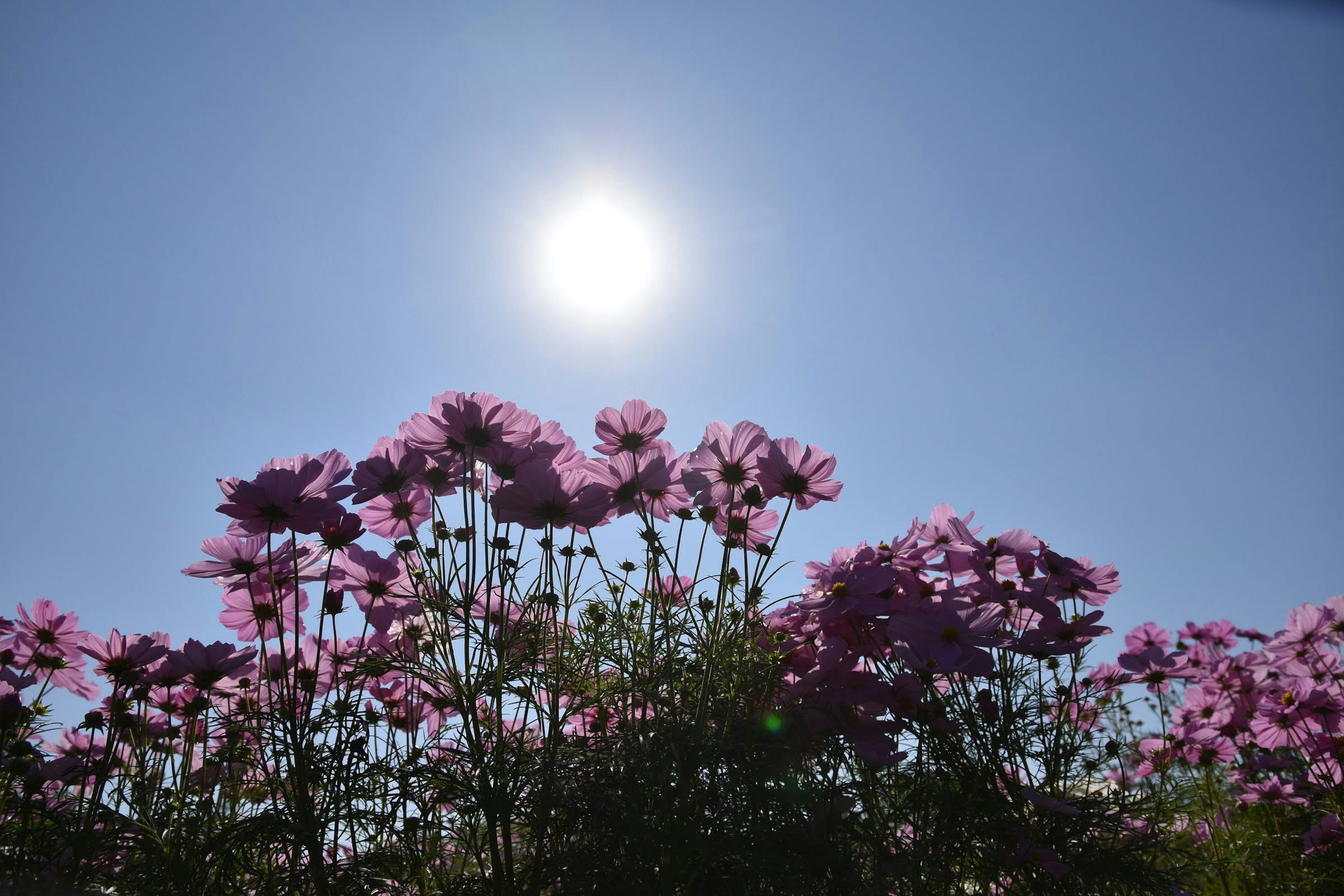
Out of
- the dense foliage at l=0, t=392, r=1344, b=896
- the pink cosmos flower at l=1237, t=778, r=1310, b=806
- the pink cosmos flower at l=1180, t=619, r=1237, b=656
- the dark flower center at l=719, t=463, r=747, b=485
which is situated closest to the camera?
the dense foliage at l=0, t=392, r=1344, b=896

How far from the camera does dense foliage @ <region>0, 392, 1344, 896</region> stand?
1.18 meters

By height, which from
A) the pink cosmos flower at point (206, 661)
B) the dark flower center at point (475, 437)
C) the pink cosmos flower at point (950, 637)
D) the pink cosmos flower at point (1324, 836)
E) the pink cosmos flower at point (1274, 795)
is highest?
the dark flower center at point (475, 437)

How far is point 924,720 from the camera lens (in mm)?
1341

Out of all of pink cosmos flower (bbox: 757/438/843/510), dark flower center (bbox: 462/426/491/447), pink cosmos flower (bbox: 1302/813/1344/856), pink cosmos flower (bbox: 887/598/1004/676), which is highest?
dark flower center (bbox: 462/426/491/447)

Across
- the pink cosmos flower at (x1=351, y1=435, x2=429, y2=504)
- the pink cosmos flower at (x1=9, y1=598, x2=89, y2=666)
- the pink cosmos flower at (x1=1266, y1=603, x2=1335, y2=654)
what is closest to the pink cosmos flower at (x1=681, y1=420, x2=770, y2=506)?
the pink cosmos flower at (x1=351, y1=435, x2=429, y2=504)

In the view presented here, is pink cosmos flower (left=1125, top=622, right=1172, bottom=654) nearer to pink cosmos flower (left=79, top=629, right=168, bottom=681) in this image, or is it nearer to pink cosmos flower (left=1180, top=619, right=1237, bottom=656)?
pink cosmos flower (left=1180, top=619, right=1237, bottom=656)

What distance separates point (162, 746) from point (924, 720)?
191 centimetres

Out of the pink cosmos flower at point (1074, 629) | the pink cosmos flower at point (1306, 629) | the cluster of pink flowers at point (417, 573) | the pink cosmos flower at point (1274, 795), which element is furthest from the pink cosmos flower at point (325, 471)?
the pink cosmos flower at point (1306, 629)

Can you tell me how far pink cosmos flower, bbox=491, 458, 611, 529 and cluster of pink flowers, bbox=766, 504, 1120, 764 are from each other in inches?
18.6

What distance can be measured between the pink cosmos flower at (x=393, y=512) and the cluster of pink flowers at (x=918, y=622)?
838mm

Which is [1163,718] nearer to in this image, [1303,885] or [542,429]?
[1303,885]

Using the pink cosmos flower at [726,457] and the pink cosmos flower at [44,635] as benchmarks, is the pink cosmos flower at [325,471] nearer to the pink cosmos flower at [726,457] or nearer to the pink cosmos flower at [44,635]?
the pink cosmos flower at [726,457]

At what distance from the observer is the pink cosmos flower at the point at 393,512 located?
163cm

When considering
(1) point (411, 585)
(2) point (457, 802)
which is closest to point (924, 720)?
(2) point (457, 802)
